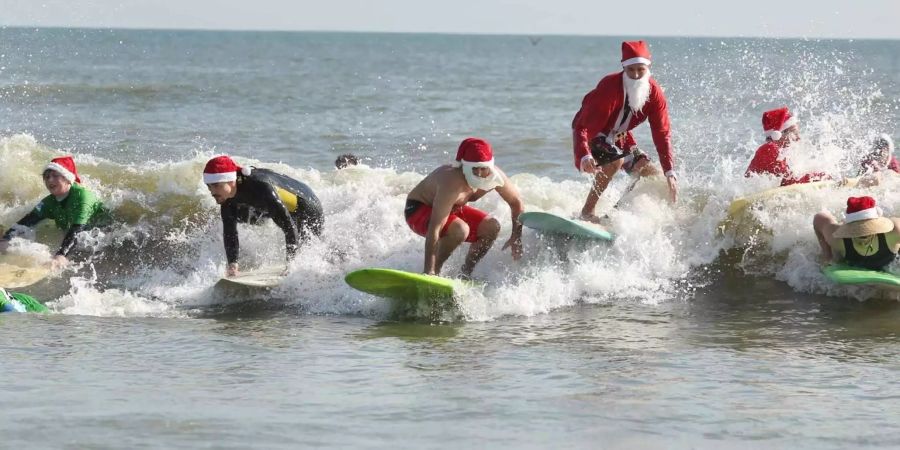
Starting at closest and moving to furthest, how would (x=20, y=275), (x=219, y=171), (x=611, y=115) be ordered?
(x=219, y=171), (x=611, y=115), (x=20, y=275)

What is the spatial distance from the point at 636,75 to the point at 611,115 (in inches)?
14.2

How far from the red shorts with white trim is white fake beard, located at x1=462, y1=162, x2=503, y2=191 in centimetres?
36

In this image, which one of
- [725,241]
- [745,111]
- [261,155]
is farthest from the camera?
[745,111]

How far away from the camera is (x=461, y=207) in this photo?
845 cm

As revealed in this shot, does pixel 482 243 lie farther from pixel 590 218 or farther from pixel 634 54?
pixel 634 54

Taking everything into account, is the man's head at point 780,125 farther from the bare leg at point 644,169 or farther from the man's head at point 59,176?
the man's head at point 59,176

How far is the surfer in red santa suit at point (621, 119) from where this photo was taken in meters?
8.90

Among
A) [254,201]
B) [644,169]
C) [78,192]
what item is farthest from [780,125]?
[78,192]

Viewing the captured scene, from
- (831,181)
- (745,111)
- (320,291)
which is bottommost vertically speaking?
(320,291)

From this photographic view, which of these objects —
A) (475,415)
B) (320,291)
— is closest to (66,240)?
(320,291)

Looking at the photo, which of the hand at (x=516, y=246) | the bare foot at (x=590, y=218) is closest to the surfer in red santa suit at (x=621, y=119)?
the bare foot at (x=590, y=218)

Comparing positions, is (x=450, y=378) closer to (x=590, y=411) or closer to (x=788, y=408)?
(x=590, y=411)

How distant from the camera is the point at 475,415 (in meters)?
5.61

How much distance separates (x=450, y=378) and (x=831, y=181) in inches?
198
